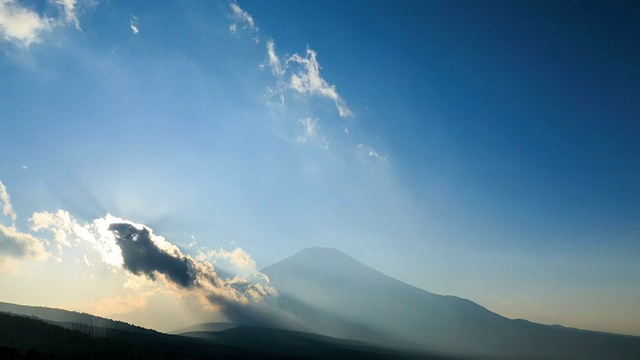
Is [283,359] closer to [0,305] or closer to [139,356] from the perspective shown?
[139,356]

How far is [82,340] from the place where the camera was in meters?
64.0

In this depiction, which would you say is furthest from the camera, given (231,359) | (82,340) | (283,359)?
(283,359)

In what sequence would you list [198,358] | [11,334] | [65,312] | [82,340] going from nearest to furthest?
[11,334] < [82,340] < [198,358] < [65,312]

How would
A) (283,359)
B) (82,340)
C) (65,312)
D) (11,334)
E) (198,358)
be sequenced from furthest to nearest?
(65,312), (283,359), (198,358), (82,340), (11,334)

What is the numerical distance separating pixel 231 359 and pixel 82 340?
47.8 m

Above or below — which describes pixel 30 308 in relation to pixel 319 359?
above

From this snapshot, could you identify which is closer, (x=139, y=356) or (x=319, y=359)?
(x=139, y=356)

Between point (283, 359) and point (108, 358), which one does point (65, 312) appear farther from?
point (108, 358)

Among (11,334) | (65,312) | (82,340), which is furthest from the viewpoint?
(65,312)

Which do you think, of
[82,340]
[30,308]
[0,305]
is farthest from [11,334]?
[0,305]

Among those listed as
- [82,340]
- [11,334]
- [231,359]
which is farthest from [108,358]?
[231,359]

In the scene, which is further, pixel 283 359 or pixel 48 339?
pixel 283 359

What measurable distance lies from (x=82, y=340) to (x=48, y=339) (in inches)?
203

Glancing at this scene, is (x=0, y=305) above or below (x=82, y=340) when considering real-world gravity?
above
